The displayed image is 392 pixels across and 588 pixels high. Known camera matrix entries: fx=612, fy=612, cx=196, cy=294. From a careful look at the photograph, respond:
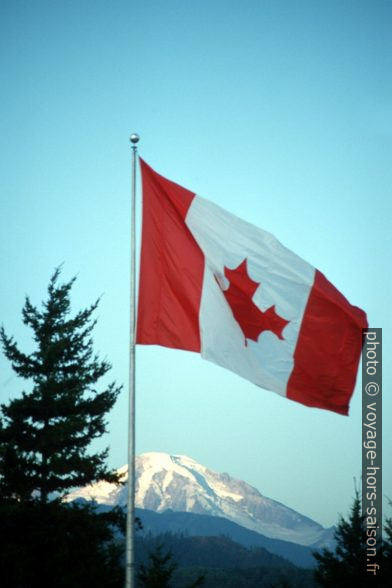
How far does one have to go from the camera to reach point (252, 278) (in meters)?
11.3

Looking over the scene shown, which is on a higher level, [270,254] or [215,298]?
[270,254]

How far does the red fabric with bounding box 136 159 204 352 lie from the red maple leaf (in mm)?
626

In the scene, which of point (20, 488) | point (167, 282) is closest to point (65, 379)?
point (20, 488)

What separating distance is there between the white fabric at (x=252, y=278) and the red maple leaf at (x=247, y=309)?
0.08m

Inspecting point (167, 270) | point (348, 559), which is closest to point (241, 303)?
point (167, 270)

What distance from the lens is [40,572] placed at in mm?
19531

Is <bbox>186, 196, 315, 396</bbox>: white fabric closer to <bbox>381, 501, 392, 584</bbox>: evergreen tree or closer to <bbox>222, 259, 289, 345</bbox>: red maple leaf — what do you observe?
<bbox>222, 259, 289, 345</bbox>: red maple leaf

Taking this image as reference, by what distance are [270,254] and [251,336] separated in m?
1.55

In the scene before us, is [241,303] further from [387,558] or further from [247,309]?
[387,558]

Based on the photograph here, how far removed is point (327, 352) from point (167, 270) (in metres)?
3.21

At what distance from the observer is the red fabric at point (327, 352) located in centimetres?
1058

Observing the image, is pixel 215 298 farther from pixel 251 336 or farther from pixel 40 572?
pixel 40 572

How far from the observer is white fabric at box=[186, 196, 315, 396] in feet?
36.0

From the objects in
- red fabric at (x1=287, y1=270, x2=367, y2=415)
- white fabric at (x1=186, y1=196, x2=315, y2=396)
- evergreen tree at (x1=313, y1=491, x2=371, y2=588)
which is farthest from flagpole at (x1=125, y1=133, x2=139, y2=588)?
evergreen tree at (x1=313, y1=491, x2=371, y2=588)
